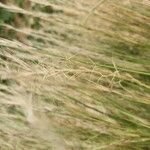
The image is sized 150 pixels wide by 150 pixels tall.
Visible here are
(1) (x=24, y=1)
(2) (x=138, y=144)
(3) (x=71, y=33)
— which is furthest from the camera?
(1) (x=24, y=1)

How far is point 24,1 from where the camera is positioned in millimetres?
2615

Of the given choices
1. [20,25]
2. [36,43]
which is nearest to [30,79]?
[36,43]

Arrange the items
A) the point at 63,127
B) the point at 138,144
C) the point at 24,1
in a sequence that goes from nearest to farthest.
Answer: the point at 138,144
the point at 63,127
the point at 24,1

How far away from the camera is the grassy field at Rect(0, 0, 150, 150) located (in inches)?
72.6

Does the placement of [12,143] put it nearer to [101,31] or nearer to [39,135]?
[39,135]

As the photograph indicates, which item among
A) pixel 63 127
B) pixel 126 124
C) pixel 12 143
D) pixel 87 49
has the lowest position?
pixel 12 143

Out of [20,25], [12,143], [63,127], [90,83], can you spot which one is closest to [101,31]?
[90,83]

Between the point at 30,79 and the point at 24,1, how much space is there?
0.70m

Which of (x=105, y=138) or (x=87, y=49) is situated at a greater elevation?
(x=87, y=49)

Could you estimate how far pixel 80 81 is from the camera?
1.93m

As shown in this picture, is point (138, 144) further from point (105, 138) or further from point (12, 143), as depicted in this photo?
point (12, 143)

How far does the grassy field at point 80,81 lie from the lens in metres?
1.84

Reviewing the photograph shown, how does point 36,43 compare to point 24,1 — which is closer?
point 36,43

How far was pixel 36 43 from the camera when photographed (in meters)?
2.18
